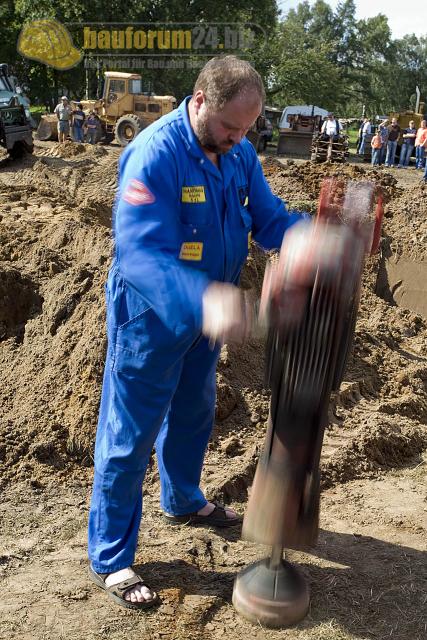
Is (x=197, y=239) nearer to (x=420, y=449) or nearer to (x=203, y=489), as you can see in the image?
(x=203, y=489)

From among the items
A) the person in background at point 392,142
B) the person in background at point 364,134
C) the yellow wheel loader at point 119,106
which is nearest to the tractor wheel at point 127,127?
the yellow wheel loader at point 119,106

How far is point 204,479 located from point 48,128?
2142 centimetres

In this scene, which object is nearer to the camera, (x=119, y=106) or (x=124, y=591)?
(x=124, y=591)

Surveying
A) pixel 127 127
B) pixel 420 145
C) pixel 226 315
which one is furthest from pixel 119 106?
pixel 226 315

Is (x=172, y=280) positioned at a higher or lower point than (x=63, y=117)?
higher

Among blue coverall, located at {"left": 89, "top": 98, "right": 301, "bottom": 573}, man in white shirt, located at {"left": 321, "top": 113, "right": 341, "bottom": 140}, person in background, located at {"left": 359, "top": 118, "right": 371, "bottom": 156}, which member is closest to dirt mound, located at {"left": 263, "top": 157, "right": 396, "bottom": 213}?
blue coverall, located at {"left": 89, "top": 98, "right": 301, "bottom": 573}

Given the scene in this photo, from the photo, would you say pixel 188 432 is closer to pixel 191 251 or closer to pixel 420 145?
pixel 191 251

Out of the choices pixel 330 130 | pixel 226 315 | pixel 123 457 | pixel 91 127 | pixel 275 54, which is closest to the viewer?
pixel 226 315

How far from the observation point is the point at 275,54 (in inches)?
1834

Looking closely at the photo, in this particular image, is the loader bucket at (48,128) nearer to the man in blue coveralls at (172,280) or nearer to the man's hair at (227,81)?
the man in blue coveralls at (172,280)

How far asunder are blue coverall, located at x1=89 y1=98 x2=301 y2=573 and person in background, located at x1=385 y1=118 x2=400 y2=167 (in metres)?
19.7

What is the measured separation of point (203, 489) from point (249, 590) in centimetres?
108

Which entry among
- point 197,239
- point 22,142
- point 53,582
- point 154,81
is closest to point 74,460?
point 53,582

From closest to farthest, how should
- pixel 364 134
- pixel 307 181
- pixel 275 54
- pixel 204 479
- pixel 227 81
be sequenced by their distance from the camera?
1. pixel 227 81
2. pixel 204 479
3. pixel 307 181
4. pixel 364 134
5. pixel 275 54
